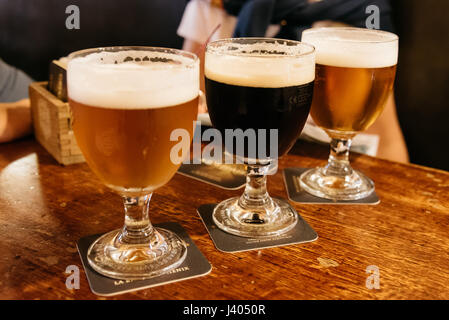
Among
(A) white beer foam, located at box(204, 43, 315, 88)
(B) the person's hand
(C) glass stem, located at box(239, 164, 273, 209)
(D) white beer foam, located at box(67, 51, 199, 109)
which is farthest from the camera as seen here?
(B) the person's hand

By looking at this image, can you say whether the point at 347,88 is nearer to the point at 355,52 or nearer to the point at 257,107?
the point at 355,52

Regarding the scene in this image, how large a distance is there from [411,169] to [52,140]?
2.76 ft

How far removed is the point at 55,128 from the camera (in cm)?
106

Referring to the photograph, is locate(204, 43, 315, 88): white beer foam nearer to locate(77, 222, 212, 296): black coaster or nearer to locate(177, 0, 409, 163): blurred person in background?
locate(77, 222, 212, 296): black coaster

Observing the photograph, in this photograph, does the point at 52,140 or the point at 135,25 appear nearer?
the point at 52,140

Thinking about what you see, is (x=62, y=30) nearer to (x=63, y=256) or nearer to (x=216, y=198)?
(x=216, y=198)

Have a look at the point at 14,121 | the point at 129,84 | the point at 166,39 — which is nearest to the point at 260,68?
the point at 129,84

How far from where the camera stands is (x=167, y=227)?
0.81 m

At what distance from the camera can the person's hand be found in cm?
114

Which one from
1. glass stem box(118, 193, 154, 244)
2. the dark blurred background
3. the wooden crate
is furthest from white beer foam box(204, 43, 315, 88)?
the dark blurred background

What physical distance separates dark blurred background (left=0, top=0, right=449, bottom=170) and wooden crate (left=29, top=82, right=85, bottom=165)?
706 mm
